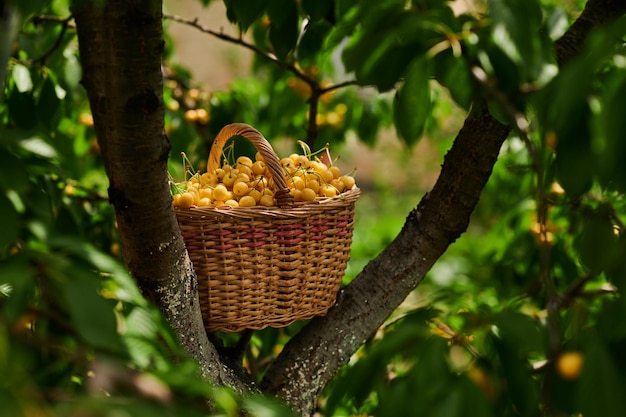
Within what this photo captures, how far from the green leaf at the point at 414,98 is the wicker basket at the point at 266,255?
1.70 ft

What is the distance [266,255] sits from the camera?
4.19 feet

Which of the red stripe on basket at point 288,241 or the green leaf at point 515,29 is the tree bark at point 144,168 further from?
the green leaf at point 515,29

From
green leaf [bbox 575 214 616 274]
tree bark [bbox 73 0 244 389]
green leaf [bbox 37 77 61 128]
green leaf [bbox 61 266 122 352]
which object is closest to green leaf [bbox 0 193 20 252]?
green leaf [bbox 61 266 122 352]

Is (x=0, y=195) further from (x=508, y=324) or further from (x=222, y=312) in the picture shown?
(x=222, y=312)

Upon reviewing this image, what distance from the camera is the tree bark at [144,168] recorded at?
34.0 inches

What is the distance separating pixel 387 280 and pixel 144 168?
1.79ft

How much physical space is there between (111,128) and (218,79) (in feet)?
20.6

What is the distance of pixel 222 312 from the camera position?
1290 mm

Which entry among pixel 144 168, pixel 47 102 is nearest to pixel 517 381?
pixel 144 168

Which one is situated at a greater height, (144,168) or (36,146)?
(36,146)

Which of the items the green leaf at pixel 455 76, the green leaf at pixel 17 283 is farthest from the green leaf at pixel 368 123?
the green leaf at pixel 17 283

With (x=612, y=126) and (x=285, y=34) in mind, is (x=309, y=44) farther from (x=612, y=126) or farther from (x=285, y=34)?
(x=612, y=126)

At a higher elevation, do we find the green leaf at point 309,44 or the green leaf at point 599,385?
the green leaf at point 599,385

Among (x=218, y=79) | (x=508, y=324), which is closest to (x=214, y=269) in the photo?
(x=508, y=324)
